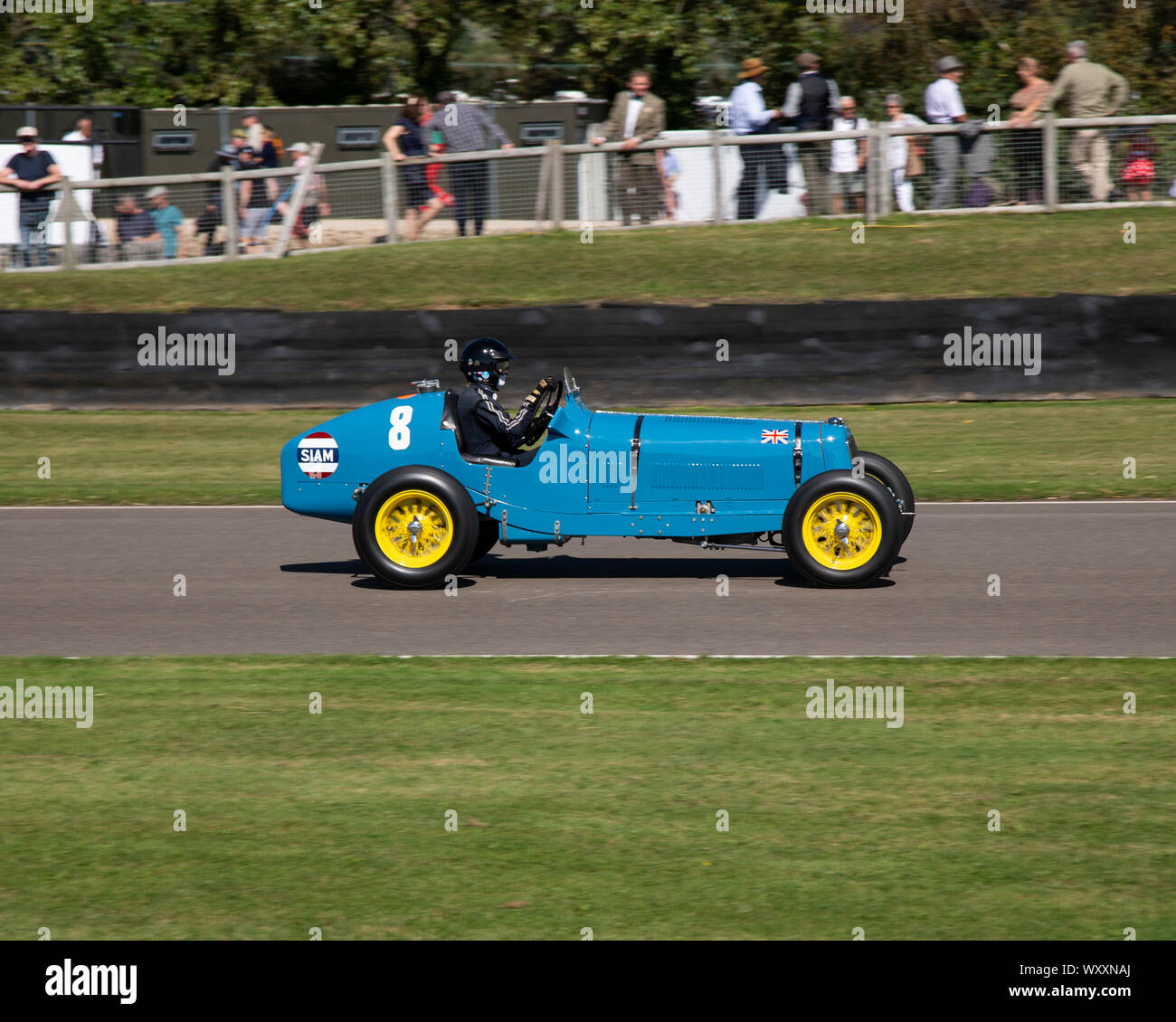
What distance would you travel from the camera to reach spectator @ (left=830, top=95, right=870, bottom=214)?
18312mm

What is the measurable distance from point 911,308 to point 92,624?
900 centimetres

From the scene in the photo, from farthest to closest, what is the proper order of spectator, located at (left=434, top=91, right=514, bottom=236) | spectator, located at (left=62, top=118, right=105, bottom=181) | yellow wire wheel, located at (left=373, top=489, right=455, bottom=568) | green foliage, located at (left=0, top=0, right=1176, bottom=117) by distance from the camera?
green foliage, located at (left=0, top=0, right=1176, bottom=117)
spectator, located at (left=62, top=118, right=105, bottom=181)
spectator, located at (left=434, top=91, right=514, bottom=236)
yellow wire wheel, located at (left=373, top=489, right=455, bottom=568)

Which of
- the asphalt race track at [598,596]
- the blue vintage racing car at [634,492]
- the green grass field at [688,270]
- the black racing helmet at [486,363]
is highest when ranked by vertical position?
the green grass field at [688,270]

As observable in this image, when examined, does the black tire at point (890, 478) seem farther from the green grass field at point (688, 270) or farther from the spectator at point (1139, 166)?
the spectator at point (1139, 166)

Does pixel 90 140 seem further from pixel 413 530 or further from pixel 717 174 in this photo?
pixel 413 530

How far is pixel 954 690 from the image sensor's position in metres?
6.88

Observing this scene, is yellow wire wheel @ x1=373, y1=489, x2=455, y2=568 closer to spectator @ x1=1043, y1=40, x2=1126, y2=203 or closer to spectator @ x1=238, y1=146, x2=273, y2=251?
spectator @ x1=238, y1=146, x2=273, y2=251

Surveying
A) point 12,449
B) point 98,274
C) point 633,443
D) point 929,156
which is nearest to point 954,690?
point 633,443

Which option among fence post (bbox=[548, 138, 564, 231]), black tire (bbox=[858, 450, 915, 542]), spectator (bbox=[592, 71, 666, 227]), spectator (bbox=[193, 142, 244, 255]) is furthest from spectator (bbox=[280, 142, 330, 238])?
black tire (bbox=[858, 450, 915, 542])

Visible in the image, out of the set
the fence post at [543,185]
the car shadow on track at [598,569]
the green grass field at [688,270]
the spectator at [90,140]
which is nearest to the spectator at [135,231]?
the green grass field at [688,270]

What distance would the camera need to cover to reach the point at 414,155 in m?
19.2

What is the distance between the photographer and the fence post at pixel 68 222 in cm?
1806

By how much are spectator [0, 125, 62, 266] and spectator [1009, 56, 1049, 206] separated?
35.9 ft

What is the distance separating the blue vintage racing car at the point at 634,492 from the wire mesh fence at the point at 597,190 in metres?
9.64
